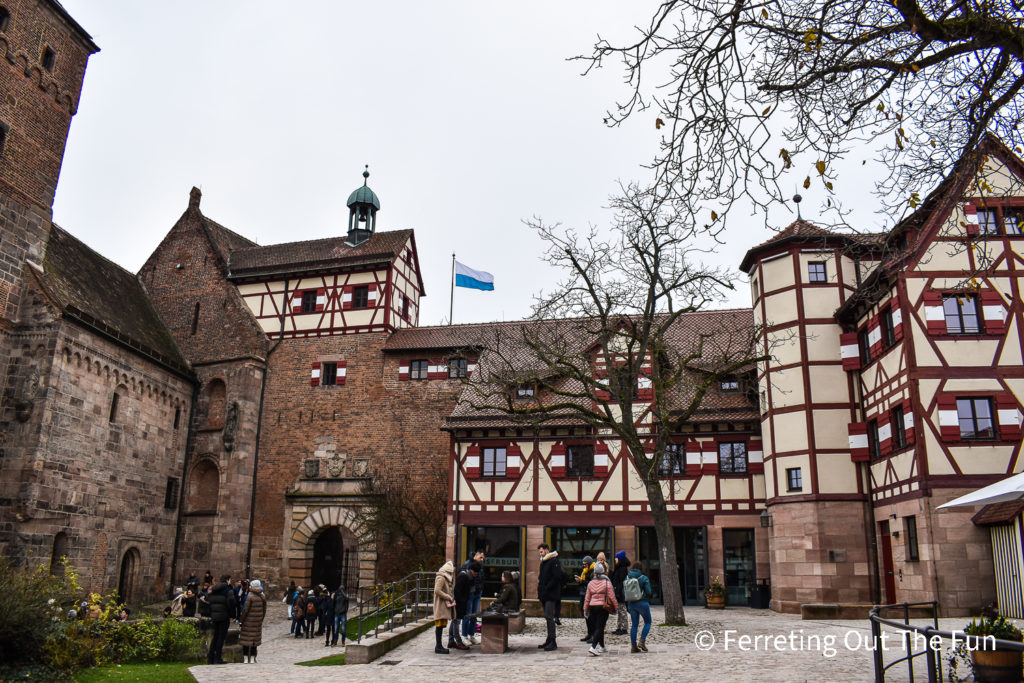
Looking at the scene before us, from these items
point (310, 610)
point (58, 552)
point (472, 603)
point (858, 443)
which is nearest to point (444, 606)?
point (472, 603)

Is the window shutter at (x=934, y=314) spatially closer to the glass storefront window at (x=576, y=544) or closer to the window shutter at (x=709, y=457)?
the window shutter at (x=709, y=457)

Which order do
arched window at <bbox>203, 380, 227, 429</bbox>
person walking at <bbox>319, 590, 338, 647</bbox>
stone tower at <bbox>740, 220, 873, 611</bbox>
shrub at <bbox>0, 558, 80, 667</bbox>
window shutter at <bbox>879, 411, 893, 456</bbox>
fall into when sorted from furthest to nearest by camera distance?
arched window at <bbox>203, 380, 227, 429</bbox>
stone tower at <bbox>740, 220, 873, 611</bbox>
person walking at <bbox>319, 590, 338, 647</bbox>
window shutter at <bbox>879, 411, 893, 456</bbox>
shrub at <bbox>0, 558, 80, 667</bbox>

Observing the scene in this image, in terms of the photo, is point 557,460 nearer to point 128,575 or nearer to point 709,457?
point 709,457

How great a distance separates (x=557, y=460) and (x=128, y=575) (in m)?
14.3

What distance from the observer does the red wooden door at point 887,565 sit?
19656mm

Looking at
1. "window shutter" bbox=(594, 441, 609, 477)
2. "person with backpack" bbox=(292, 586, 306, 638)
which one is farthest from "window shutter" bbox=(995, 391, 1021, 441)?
"person with backpack" bbox=(292, 586, 306, 638)

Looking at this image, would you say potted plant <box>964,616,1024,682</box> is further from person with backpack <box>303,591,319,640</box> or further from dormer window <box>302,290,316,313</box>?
dormer window <box>302,290,316,313</box>

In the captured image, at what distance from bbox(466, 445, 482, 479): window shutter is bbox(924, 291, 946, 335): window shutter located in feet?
43.6

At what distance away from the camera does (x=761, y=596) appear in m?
22.4

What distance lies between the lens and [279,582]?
28.2 metres

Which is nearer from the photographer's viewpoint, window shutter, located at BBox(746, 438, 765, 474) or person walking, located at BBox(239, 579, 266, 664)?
person walking, located at BBox(239, 579, 266, 664)

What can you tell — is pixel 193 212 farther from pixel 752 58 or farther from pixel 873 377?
pixel 752 58

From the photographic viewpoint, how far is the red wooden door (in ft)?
64.5

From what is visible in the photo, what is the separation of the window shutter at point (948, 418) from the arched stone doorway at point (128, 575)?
934 inches
